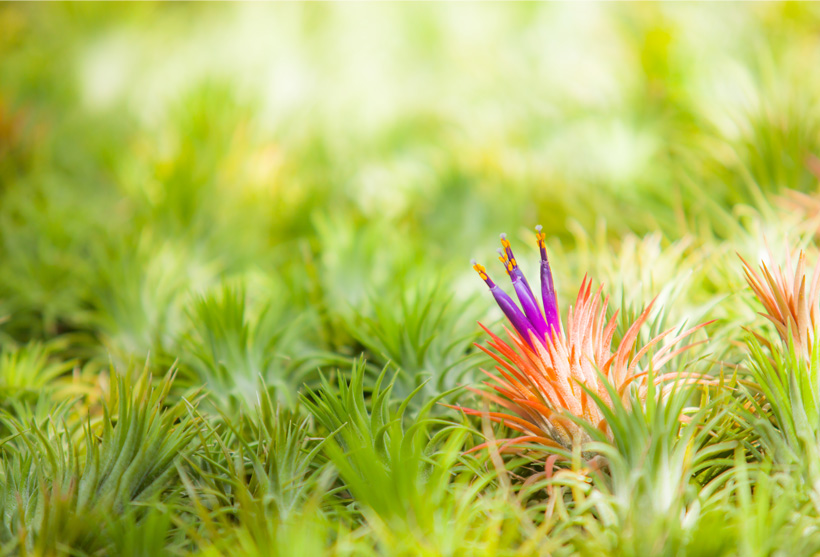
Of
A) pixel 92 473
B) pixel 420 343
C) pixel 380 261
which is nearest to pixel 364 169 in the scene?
pixel 380 261

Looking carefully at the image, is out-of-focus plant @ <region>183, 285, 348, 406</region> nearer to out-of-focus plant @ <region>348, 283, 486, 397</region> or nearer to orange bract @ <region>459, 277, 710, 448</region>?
out-of-focus plant @ <region>348, 283, 486, 397</region>

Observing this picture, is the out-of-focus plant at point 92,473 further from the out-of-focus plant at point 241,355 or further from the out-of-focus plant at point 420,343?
the out-of-focus plant at point 420,343

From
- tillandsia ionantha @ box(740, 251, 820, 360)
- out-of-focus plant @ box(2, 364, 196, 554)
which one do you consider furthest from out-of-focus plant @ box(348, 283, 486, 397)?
tillandsia ionantha @ box(740, 251, 820, 360)

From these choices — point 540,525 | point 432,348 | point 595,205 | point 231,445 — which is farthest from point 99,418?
point 595,205

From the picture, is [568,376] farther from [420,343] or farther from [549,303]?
[420,343]

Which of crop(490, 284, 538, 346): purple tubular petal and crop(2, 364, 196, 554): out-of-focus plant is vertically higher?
crop(490, 284, 538, 346): purple tubular petal

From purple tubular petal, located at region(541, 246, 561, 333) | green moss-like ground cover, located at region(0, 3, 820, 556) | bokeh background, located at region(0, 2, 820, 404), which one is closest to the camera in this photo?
green moss-like ground cover, located at region(0, 3, 820, 556)

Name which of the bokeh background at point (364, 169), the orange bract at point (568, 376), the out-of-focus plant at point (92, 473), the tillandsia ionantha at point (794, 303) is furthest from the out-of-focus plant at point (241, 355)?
the tillandsia ionantha at point (794, 303)
